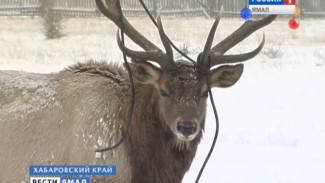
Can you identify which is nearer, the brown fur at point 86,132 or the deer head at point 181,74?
the deer head at point 181,74

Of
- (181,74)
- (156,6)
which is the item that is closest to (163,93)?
(181,74)

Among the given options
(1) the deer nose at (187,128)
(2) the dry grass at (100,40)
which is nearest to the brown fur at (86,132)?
(1) the deer nose at (187,128)

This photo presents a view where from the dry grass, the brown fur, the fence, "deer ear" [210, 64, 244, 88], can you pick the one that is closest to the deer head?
"deer ear" [210, 64, 244, 88]

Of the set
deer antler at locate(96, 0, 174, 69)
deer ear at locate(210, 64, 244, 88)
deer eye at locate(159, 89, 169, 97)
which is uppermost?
deer antler at locate(96, 0, 174, 69)

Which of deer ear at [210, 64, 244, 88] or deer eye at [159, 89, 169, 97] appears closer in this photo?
deer eye at [159, 89, 169, 97]

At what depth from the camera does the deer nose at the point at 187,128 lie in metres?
5.01

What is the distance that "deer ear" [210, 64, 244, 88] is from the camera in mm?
5605

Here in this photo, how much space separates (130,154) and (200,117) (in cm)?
84

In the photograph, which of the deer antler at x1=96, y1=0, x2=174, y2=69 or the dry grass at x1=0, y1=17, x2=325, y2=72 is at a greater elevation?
the deer antler at x1=96, y1=0, x2=174, y2=69

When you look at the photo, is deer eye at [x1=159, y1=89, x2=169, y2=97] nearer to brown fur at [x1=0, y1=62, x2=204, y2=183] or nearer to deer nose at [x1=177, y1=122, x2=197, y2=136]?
brown fur at [x1=0, y1=62, x2=204, y2=183]

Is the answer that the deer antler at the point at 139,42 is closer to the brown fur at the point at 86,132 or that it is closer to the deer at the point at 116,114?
the deer at the point at 116,114

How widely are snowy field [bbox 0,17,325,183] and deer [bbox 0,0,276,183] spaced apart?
220 centimetres

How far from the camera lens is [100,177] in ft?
18.1

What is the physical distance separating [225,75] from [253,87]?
8.51 m
